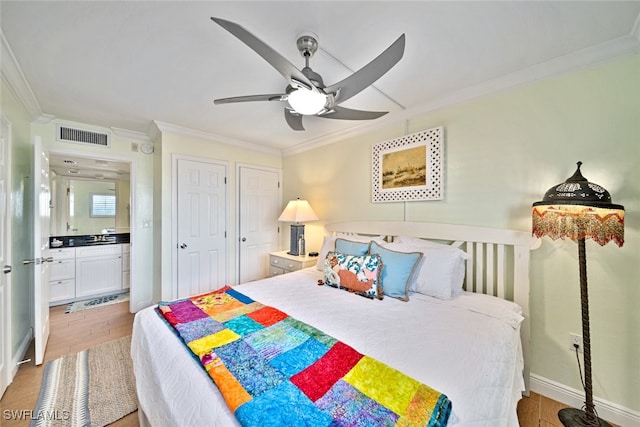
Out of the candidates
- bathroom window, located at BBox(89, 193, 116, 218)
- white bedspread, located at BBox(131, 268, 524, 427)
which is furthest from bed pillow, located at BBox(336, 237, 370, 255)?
bathroom window, located at BBox(89, 193, 116, 218)

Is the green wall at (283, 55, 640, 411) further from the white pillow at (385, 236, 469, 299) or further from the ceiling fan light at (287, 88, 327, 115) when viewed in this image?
the ceiling fan light at (287, 88, 327, 115)

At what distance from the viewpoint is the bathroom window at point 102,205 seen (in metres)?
4.88

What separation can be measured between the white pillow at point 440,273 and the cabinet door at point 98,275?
15.1ft

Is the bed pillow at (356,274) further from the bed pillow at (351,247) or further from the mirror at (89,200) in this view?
the mirror at (89,200)

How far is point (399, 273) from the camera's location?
6.41 feet

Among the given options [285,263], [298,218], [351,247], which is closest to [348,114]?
[351,247]

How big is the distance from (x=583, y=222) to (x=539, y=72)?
114cm

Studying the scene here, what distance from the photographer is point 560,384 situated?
1.79m

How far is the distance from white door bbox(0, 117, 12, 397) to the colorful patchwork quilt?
145cm

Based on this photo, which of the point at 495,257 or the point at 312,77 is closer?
the point at 312,77

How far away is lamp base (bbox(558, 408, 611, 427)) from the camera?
1.53 meters

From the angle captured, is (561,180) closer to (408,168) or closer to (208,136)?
(408,168)

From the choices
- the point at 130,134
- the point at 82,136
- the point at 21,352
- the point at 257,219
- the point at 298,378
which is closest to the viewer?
the point at 298,378

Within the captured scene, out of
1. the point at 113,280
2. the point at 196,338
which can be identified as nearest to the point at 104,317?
the point at 113,280
